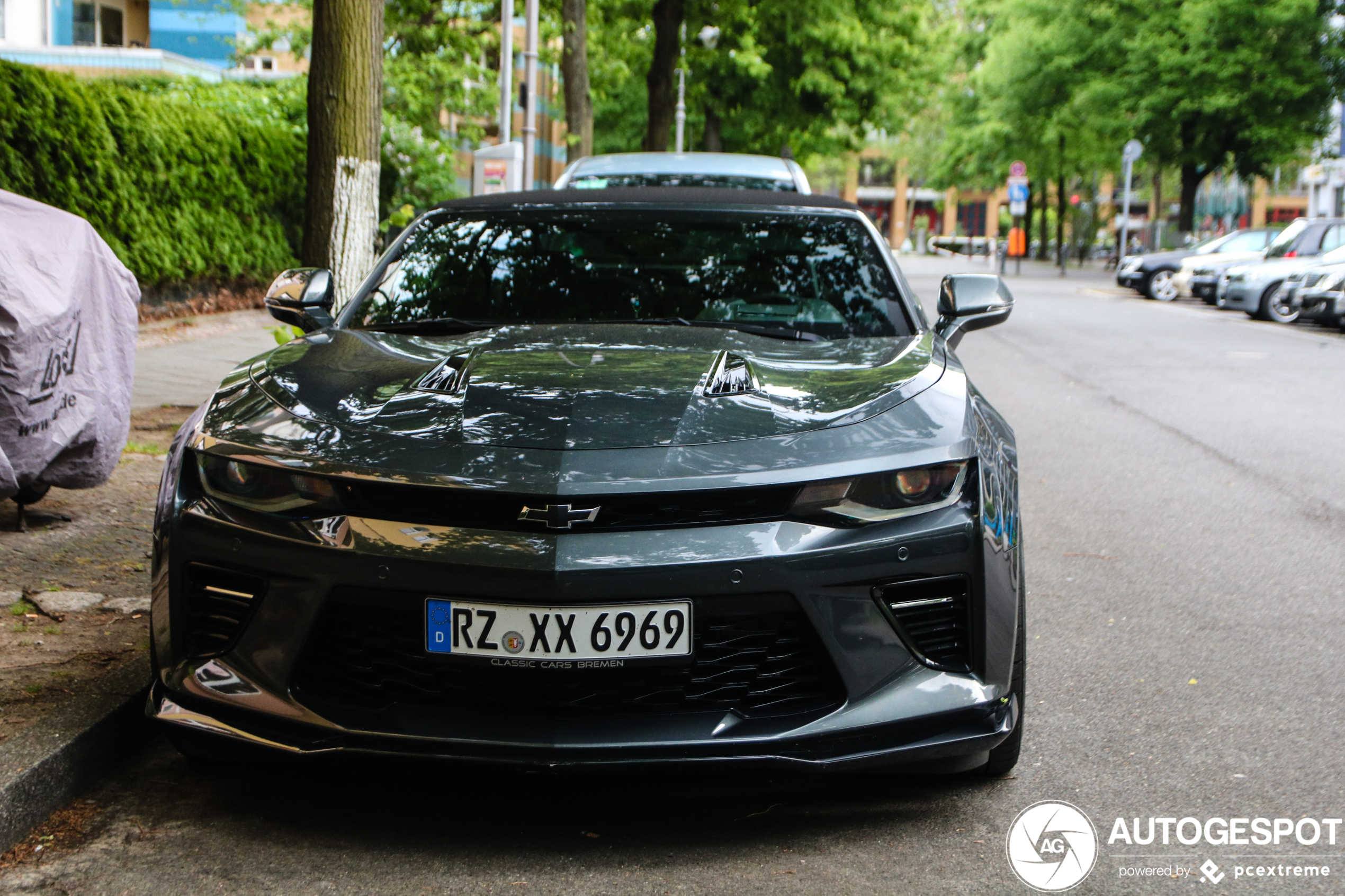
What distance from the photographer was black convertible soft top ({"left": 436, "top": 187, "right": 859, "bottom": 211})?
14.5ft

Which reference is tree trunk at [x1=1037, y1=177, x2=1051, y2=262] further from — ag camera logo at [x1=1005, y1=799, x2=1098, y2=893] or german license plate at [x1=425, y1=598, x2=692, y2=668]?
german license plate at [x1=425, y1=598, x2=692, y2=668]

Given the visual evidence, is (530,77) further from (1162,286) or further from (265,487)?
(265,487)

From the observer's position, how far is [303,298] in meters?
4.17

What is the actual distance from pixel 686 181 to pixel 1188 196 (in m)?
36.0

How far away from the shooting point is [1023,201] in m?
40.2

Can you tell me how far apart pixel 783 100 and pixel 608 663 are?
3301 cm

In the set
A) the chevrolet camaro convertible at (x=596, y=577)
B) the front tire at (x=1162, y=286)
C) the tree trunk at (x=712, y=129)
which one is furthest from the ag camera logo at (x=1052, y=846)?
the tree trunk at (x=712, y=129)

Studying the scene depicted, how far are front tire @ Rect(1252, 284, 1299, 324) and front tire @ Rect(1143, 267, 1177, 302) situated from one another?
5.56 metres

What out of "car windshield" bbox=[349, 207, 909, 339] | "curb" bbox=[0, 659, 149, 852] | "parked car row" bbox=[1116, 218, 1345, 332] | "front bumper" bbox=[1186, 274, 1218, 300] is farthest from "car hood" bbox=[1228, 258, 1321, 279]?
"curb" bbox=[0, 659, 149, 852]

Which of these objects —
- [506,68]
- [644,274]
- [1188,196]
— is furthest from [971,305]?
[1188,196]

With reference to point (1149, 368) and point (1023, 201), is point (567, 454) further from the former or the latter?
point (1023, 201)

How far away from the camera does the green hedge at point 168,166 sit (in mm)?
12156

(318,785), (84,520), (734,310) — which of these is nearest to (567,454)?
(318,785)

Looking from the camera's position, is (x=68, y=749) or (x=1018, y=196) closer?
(x=68, y=749)
